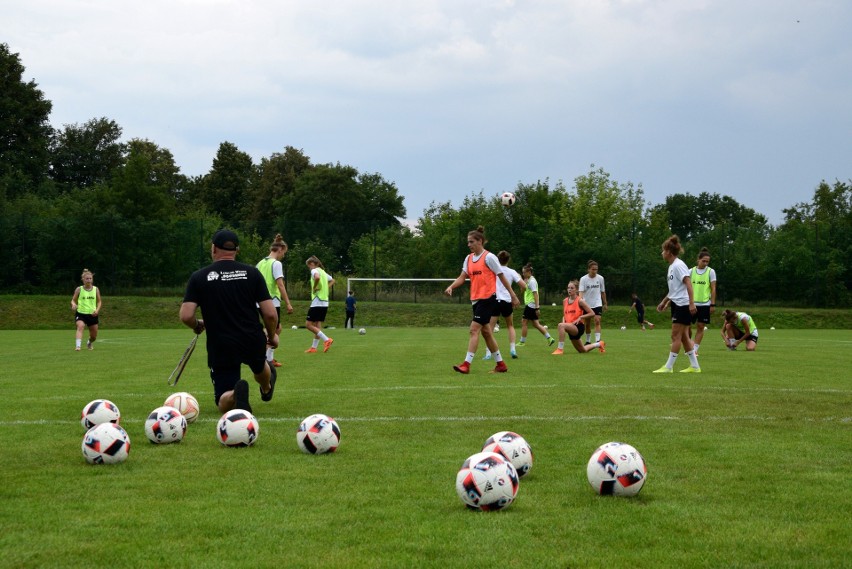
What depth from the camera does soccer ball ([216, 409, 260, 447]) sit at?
24.3 ft

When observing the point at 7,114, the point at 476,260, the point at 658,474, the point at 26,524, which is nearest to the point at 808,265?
the point at 476,260

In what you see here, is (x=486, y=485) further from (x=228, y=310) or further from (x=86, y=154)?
(x=86, y=154)

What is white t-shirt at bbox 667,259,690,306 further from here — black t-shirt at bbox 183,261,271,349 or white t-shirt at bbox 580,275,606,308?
black t-shirt at bbox 183,261,271,349

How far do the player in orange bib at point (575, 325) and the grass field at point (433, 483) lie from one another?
698 cm

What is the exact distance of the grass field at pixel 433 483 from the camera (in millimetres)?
4422

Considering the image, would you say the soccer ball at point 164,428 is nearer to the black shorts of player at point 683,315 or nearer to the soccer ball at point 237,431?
the soccer ball at point 237,431

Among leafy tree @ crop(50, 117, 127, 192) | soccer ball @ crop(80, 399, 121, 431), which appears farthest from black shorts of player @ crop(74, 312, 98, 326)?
leafy tree @ crop(50, 117, 127, 192)

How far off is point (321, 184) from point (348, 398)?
6821 centimetres

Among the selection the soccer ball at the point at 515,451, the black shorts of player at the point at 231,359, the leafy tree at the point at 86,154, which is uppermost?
the leafy tree at the point at 86,154

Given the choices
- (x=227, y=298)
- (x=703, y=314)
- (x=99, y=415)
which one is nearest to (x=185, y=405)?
(x=99, y=415)

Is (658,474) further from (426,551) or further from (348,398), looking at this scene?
(348,398)

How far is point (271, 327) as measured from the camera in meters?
9.09

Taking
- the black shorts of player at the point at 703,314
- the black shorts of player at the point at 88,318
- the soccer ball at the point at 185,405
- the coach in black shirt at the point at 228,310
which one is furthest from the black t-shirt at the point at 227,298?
the black shorts of player at the point at 88,318

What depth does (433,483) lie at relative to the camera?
5992mm
